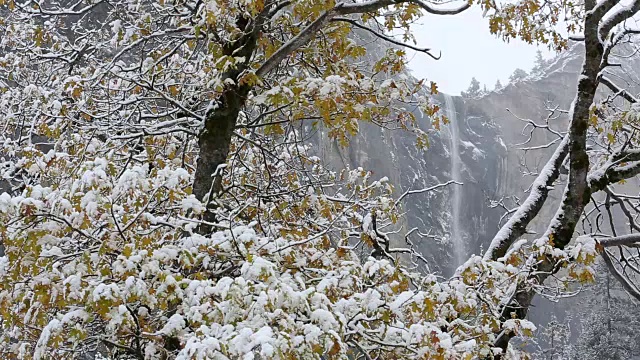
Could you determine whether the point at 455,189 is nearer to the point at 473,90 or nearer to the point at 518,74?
the point at 473,90

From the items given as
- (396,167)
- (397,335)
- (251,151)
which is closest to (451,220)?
(396,167)

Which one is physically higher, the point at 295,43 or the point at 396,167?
the point at 396,167

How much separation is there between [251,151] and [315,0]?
3.16m

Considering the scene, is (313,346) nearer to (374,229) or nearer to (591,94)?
(374,229)

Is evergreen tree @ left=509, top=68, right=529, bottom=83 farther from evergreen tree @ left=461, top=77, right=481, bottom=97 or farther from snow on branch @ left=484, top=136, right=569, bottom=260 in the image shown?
snow on branch @ left=484, top=136, right=569, bottom=260

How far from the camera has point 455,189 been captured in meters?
46.2

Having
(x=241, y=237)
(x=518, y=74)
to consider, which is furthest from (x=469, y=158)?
(x=241, y=237)

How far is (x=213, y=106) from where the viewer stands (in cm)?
483

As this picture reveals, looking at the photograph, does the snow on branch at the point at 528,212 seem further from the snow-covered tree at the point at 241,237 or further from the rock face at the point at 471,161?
the rock face at the point at 471,161

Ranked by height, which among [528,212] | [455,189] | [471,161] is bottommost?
[528,212]

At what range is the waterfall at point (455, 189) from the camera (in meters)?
43.2

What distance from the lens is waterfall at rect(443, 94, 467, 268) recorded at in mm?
43250

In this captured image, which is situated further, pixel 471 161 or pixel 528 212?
pixel 471 161

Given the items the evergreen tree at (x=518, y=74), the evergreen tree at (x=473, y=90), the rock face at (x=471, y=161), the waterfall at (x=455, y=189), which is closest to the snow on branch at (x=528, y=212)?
the rock face at (x=471, y=161)
